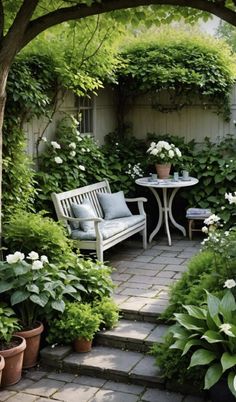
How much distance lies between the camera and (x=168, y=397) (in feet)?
10.4

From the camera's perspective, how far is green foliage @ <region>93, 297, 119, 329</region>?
3889mm

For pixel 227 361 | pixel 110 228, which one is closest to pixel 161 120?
pixel 110 228

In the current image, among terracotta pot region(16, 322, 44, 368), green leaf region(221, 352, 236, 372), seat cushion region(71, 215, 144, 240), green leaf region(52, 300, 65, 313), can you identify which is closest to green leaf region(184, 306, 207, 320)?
green leaf region(221, 352, 236, 372)

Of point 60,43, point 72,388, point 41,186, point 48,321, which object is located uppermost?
point 60,43

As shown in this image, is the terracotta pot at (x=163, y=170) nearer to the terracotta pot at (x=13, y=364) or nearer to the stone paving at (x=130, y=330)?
the stone paving at (x=130, y=330)

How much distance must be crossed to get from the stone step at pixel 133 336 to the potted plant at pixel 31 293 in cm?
43

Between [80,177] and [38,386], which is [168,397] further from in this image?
[80,177]

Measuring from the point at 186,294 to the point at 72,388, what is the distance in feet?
3.70

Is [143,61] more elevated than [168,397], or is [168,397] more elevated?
[143,61]

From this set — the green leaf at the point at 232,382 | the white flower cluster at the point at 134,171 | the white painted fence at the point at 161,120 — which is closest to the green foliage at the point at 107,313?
the green leaf at the point at 232,382

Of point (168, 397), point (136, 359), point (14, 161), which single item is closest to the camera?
point (168, 397)

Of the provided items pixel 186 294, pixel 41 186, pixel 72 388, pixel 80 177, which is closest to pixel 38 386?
pixel 72 388

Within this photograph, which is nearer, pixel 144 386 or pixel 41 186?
pixel 144 386

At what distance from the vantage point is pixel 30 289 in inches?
141
